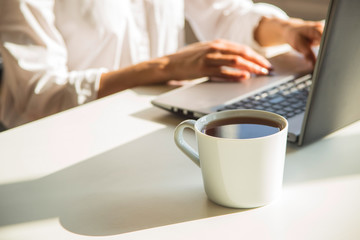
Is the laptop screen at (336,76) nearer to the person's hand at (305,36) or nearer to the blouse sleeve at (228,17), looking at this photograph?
the person's hand at (305,36)

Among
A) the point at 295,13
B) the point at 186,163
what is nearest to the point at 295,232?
the point at 186,163

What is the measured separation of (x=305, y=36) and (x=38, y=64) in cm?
65

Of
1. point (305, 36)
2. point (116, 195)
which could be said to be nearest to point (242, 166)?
point (116, 195)

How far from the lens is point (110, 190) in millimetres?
590

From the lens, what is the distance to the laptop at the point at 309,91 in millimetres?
555

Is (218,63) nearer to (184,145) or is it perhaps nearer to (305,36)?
→ (305,36)

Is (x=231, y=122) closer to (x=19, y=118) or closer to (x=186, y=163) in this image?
(x=186, y=163)

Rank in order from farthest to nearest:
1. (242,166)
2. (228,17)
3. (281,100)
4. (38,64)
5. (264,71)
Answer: (228,17)
(38,64)
(264,71)
(281,100)
(242,166)

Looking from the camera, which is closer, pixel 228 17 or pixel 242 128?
pixel 242 128

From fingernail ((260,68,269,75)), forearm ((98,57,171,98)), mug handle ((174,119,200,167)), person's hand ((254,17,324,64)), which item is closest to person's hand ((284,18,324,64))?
person's hand ((254,17,324,64))

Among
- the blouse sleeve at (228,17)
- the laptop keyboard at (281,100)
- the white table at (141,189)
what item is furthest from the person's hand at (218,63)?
the blouse sleeve at (228,17)

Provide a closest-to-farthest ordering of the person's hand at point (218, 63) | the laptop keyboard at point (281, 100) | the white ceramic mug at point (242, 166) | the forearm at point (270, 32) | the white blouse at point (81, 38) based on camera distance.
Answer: the white ceramic mug at point (242, 166) < the laptop keyboard at point (281, 100) < the person's hand at point (218, 63) < the white blouse at point (81, 38) < the forearm at point (270, 32)

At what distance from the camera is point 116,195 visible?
22.7 inches

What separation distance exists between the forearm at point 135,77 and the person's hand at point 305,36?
327 mm
